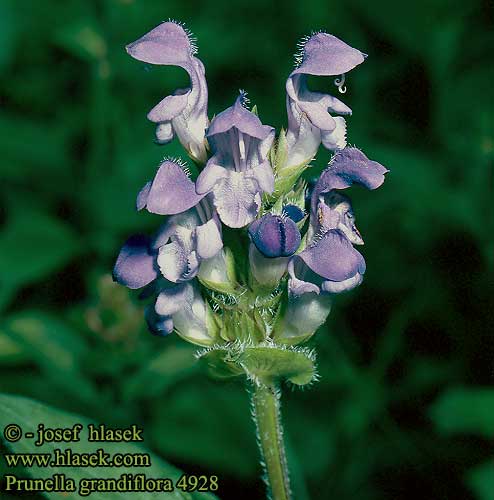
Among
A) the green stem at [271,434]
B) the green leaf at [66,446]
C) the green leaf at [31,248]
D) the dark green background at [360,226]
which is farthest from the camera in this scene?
the green leaf at [31,248]

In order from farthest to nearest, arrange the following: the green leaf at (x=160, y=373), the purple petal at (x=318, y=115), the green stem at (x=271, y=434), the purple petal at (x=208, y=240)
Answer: the green leaf at (x=160, y=373) → the green stem at (x=271, y=434) → the purple petal at (x=318, y=115) → the purple petal at (x=208, y=240)

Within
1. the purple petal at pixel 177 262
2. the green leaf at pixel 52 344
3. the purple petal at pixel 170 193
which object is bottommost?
the green leaf at pixel 52 344

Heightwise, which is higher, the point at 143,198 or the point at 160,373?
the point at 143,198

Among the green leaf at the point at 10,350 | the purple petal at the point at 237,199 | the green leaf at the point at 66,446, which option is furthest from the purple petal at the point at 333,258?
the green leaf at the point at 10,350

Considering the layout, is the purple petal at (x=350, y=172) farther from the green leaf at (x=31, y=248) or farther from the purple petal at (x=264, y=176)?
the green leaf at (x=31, y=248)

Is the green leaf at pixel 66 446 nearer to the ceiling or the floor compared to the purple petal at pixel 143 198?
nearer to the floor

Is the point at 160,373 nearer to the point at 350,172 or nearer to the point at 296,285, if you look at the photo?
the point at 296,285

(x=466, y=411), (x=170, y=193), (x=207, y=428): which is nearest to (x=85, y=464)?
(x=170, y=193)

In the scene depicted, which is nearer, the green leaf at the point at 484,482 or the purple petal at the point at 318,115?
the purple petal at the point at 318,115
